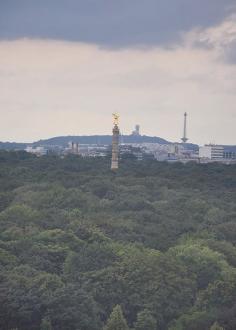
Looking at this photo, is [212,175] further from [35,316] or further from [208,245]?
[35,316]

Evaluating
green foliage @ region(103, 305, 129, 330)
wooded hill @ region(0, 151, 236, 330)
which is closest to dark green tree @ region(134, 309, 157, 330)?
wooded hill @ region(0, 151, 236, 330)

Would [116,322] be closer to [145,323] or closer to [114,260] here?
[145,323]

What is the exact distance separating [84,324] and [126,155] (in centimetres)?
11614

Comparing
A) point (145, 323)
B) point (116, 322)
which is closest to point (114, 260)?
point (145, 323)

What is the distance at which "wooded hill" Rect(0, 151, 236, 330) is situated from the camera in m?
41.4

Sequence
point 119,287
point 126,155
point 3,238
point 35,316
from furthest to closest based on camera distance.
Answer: point 126,155 → point 3,238 → point 119,287 → point 35,316

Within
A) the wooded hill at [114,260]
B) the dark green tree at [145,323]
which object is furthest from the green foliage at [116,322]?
the dark green tree at [145,323]

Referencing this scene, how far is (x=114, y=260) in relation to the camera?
50156mm

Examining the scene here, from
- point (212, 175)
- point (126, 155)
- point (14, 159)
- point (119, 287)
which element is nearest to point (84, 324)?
point (119, 287)

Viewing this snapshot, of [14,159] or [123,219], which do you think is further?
[14,159]

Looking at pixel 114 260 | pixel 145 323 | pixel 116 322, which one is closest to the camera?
pixel 116 322

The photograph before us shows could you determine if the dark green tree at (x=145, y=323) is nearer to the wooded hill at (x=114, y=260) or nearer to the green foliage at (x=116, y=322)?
the wooded hill at (x=114, y=260)

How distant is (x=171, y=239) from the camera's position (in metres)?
60.7

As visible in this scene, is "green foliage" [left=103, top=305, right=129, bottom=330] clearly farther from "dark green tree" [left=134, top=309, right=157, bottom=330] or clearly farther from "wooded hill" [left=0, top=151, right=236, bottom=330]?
"dark green tree" [left=134, top=309, right=157, bottom=330]
